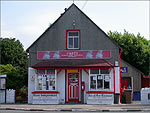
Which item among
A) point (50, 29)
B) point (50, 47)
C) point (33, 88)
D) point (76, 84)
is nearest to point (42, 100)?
point (33, 88)

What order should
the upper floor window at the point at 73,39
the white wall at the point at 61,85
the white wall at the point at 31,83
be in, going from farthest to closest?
the upper floor window at the point at 73,39
the white wall at the point at 31,83
the white wall at the point at 61,85

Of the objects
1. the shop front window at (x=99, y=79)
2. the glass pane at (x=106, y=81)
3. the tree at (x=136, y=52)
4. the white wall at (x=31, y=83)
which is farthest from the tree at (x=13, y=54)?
the glass pane at (x=106, y=81)

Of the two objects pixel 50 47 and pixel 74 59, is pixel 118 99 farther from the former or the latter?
pixel 50 47

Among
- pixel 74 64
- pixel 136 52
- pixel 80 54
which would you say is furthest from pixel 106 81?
pixel 136 52

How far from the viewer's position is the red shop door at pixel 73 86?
77.4ft

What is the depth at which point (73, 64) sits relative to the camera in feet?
75.9

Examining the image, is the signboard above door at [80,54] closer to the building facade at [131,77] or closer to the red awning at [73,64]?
the red awning at [73,64]

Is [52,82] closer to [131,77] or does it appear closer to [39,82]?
[39,82]

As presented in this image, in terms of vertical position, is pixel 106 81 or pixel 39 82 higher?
pixel 106 81

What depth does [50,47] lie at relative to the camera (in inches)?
957

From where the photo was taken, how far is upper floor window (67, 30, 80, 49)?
24.2 m

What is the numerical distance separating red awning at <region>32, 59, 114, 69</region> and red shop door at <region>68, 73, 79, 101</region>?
Answer: 3.73 feet

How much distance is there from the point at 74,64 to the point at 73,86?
1.98 metres

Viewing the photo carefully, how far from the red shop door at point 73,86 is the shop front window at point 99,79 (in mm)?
1331
